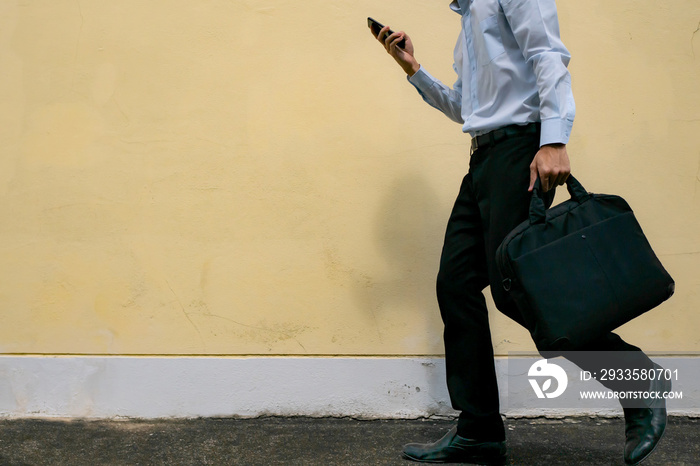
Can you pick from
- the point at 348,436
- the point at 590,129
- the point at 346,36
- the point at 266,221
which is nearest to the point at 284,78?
the point at 346,36

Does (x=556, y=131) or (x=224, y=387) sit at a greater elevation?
(x=556, y=131)

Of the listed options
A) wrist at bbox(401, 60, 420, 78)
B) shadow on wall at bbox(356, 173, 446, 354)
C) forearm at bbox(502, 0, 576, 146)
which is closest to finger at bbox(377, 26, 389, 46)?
wrist at bbox(401, 60, 420, 78)

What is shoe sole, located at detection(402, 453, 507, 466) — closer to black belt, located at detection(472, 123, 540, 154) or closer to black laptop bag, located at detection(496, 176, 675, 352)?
black laptop bag, located at detection(496, 176, 675, 352)

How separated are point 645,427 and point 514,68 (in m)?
1.18

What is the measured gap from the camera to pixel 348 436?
2.68 metres

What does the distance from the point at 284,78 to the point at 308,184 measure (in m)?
0.48

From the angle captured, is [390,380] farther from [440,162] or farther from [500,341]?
[440,162]

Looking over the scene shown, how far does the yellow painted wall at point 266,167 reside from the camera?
295 cm

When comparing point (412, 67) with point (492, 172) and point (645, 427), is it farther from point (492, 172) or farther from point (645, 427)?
point (645, 427)

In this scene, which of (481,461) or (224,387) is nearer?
(481,461)

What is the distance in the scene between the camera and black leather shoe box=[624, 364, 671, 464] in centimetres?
202

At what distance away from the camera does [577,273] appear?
1.93 metres

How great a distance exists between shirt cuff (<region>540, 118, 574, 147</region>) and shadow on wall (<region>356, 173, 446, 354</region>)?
1.00 meters

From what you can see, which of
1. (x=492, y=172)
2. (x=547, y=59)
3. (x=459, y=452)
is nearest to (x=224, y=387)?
(x=459, y=452)
